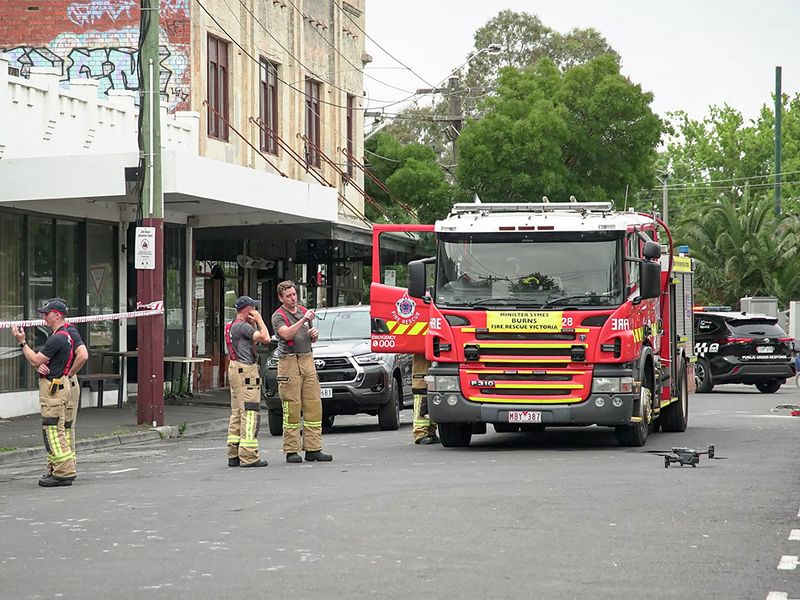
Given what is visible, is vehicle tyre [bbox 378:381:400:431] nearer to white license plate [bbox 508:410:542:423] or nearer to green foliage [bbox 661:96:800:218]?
white license plate [bbox 508:410:542:423]

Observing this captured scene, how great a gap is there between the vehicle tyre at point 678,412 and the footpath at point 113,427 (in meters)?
6.74

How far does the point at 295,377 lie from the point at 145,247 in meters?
6.00

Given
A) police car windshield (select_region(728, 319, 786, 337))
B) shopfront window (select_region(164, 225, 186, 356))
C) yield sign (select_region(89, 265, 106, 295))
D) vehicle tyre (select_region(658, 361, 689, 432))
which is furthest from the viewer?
police car windshield (select_region(728, 319, 786, 337))

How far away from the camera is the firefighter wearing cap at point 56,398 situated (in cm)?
1444

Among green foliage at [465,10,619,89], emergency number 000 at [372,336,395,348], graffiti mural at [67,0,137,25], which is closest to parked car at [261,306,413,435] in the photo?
emergency number 000 at [372,336,395,348]

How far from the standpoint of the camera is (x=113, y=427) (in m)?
21.4

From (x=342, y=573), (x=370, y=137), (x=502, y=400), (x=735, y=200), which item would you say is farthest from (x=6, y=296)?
(x=735, y=200)

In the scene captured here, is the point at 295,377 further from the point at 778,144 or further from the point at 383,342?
the point at 778,144

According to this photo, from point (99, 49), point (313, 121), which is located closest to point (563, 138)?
point (313, 121)

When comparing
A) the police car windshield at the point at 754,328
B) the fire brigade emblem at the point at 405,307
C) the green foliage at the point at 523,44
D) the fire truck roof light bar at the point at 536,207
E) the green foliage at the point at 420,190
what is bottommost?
the police car windshield at the point at 754,328

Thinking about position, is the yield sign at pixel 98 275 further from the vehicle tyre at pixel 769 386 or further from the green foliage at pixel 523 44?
the green foliage at pixel 523 44

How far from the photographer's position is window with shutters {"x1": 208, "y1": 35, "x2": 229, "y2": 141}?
30656mm

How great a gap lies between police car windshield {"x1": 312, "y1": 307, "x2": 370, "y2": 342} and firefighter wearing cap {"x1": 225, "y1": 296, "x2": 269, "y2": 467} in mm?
5911

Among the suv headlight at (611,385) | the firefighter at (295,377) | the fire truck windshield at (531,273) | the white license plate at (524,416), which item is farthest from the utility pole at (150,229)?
the suv headlight at (611,385)
